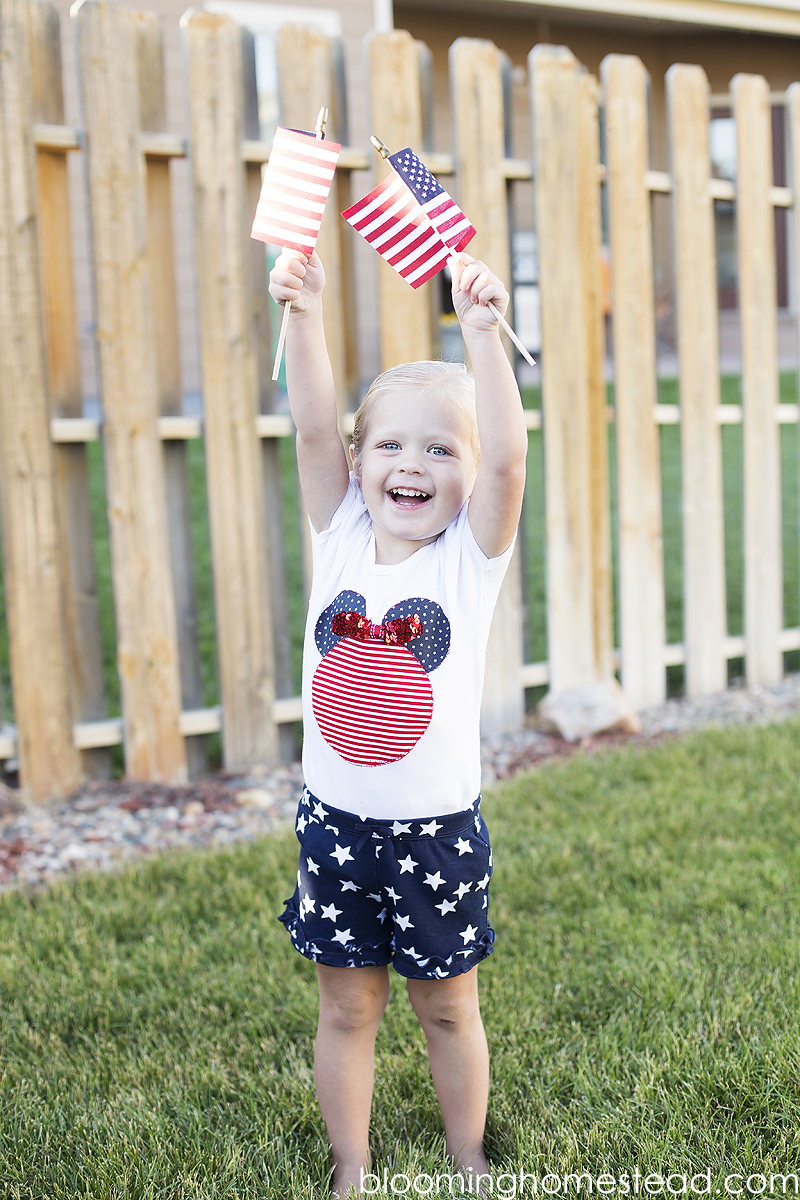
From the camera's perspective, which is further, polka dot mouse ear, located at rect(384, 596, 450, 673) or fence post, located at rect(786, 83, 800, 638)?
fence post, located at rect(786, 83, 800, 638)

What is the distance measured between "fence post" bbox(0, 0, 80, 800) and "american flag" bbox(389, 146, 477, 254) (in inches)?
77.1

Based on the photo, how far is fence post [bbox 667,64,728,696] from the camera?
436 cm

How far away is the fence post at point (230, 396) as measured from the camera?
3.50 metres

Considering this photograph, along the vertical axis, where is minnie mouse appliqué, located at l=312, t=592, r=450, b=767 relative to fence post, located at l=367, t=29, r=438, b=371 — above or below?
below

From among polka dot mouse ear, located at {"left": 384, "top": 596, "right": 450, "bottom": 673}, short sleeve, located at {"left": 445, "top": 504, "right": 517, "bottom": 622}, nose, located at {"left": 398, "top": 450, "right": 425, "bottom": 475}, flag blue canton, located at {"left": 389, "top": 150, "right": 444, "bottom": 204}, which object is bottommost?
polka dot mouse ear, located at {"left": 384, "top": 596, "right": 450, "bottom": 673}

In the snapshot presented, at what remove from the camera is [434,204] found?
1737 millimetres

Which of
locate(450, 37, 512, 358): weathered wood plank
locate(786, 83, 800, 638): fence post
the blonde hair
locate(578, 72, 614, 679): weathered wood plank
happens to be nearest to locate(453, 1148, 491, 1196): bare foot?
the blonde hair

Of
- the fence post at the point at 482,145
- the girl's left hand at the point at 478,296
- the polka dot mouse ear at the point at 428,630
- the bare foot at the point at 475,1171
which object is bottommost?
the bare foot at the point at 475,1171

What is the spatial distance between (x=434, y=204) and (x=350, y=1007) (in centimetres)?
130

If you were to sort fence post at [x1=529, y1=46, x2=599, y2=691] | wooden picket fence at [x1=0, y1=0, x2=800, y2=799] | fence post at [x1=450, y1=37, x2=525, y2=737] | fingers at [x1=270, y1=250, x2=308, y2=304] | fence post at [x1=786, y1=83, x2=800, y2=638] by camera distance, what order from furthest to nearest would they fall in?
fence post at [x1=786, y1=83, x2=800, y2=638], fence post at [x1=529, y1=46, x2=599, y2=691], fence post at [x1=450, y1=37, x2=525, y2=737], wooden picket fence at [x1=0, y1=0, x2=800, y2=799], fingers at [x1=270, y1=250, x2=308, y2=304]

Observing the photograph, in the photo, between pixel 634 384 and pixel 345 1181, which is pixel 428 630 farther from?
pixel 634 384

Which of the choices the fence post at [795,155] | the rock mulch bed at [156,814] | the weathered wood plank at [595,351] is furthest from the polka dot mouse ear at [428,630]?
the fence post at [795,155]

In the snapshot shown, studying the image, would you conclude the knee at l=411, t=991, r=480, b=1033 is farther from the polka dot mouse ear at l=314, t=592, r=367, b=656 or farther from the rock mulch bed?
the rock mulch bed

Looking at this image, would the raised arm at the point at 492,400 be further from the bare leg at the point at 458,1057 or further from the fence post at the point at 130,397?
the fence post at the point at 130,397
